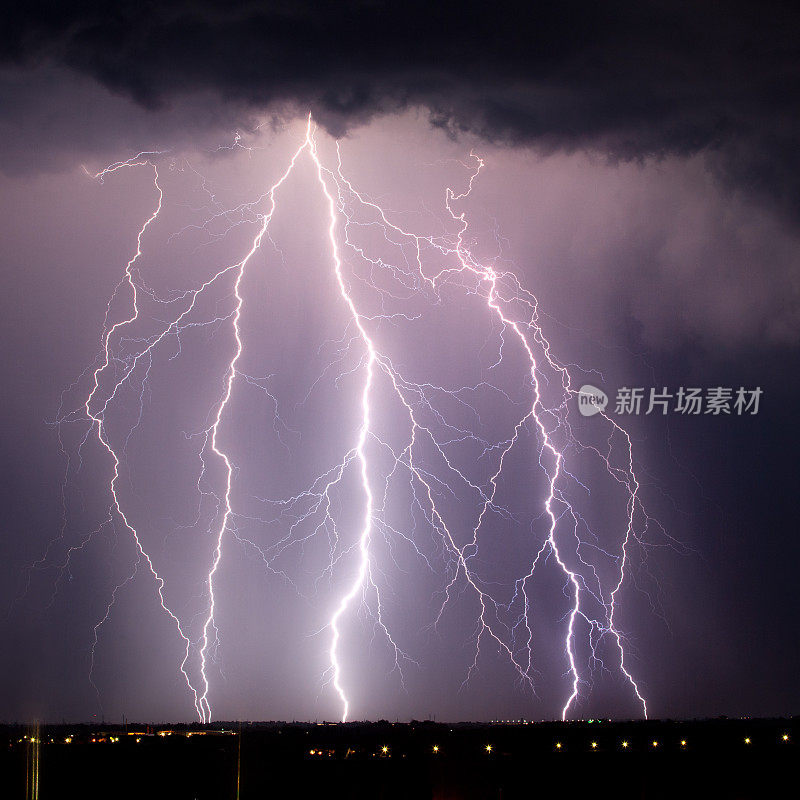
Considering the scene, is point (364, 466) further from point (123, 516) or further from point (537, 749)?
point (537, 749)

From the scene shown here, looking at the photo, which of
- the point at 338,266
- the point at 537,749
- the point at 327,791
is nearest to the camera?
the point at 327,791

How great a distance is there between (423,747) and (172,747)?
5522 mm

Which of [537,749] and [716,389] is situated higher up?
[716,389]

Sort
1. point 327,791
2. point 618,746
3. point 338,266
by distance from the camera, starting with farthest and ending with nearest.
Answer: point 618,746 → point 338,266 → point 327,791

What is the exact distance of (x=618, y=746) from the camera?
20.6 m

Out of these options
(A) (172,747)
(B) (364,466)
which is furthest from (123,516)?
(A) (172,747)

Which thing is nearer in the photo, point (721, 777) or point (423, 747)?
point (721, 777)

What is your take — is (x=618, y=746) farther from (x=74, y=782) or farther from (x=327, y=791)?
(x=74, y=782)

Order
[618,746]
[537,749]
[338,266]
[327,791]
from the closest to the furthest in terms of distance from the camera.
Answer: [327,791] < [338,266] < [537,749] < [618,746]

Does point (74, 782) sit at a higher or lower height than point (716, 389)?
lower

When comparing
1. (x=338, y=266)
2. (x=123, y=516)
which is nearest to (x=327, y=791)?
(x=123, y=516)

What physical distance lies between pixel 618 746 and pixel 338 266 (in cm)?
1256

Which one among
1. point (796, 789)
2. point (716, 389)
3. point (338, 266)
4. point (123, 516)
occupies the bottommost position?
point (796, 789)

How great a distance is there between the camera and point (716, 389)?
54.3ft
